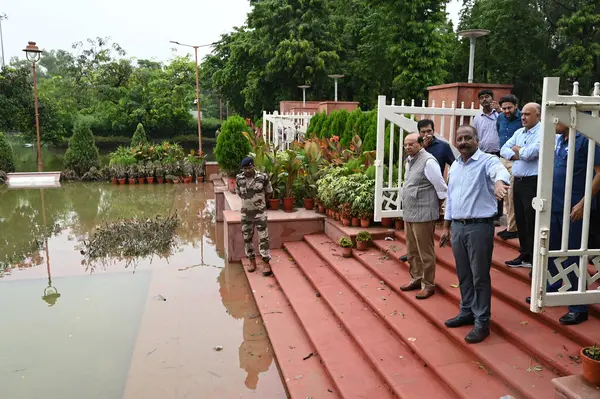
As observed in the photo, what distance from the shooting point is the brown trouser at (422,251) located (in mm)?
4293

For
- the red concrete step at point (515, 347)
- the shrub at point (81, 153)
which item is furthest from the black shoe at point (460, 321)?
the shrub at point (81, 153)

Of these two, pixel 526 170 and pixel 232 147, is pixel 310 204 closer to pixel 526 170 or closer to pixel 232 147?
pixel 232 147

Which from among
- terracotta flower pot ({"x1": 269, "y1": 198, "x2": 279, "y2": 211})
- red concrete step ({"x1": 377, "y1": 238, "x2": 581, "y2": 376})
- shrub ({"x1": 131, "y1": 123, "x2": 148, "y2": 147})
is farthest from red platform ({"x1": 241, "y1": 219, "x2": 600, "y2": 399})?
shrub ({"x1": 131, "y1": 123, "x2": 148, "y2": 147})

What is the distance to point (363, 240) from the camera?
240 inches

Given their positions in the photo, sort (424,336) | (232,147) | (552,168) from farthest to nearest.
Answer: (232,147), (424,336), (552,168)

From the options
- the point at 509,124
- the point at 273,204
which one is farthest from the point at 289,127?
the point at 509,124

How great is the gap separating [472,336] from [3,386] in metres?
3.67

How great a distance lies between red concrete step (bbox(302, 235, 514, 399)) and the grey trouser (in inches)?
12.6

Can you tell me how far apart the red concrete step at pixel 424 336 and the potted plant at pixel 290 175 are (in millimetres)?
2045

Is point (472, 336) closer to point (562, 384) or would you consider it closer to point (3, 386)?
point (562, 384)

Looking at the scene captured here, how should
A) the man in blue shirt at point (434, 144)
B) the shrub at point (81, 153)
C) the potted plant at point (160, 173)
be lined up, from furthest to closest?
the shrub at point (81, 153) → the potted plant at point (160, 173) → the man in blue shirt at point (434, 144)

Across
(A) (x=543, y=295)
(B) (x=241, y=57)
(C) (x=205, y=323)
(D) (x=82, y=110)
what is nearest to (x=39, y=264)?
(C) (x=205, y=323)

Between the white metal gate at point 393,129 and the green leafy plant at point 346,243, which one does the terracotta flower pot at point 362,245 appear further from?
the white metal gate at point 393,129

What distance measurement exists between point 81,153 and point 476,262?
15.4m
